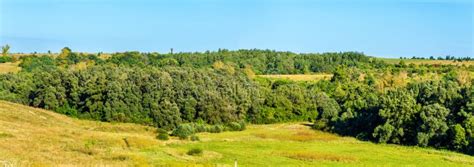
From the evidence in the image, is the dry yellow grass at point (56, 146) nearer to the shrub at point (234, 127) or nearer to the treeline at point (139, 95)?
the treeline at point (139, 95)

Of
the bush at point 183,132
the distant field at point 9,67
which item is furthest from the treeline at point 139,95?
the distant field at point 9,67

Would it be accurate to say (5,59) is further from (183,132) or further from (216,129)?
(183,132)

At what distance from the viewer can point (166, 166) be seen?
135ft

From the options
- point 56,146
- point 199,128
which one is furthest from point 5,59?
point 56,146

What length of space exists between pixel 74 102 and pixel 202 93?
66.0ft

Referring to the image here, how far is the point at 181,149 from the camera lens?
60.9 meters

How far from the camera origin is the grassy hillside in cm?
4344

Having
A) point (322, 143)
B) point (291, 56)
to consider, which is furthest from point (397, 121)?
point (291, 56)

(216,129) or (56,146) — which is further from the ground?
(56,146)

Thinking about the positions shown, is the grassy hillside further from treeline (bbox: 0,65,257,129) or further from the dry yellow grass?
treeline (bbox: 0,65,257,129)

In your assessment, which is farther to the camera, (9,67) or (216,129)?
(9,67)

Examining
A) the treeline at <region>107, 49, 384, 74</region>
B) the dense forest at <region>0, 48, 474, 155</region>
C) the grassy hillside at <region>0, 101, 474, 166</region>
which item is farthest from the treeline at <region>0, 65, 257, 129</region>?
the treeline at <region>107, 49, 384, 74</region>

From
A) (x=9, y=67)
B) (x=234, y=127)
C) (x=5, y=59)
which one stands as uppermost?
(x=5, y=59)

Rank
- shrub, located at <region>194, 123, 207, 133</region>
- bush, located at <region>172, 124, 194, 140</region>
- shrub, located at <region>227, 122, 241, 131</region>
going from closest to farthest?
bush, located at <region>172, 124, 194, 140</region>, shrub, located at <region>194, 123, 207, 133</region>, shrub, located at <region>227, 122, 241, 131</region>
